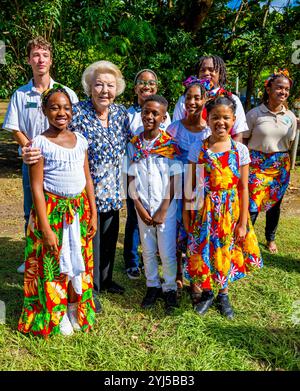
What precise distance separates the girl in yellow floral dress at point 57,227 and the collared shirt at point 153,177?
42 centimetres

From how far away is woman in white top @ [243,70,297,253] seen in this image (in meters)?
4.11

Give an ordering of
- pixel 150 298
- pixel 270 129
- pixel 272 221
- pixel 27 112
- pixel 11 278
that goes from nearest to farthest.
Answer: pixel 150 298 → pixel 27 112 → pixel 11 278 → pixel 270 129 → pixel 272 221

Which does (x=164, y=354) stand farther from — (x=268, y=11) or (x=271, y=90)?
(x=268, y=11)

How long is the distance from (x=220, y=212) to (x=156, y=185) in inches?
21.0

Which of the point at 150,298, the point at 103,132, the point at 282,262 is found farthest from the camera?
the point at 282,262

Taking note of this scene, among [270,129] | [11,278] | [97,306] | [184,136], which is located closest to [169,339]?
[97,306]

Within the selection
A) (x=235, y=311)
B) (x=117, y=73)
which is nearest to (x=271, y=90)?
(x=117, y=73)

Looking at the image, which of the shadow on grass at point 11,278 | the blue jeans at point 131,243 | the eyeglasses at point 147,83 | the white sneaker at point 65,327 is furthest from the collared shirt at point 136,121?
the shadow on grass at point 11,278

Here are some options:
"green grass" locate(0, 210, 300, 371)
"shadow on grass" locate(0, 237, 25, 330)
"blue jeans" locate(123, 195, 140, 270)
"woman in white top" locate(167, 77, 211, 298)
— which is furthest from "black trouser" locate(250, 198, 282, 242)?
"shadow on grass" locate(0, 237, 25, 330)

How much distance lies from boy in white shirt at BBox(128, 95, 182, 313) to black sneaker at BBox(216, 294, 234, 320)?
0.36 metres

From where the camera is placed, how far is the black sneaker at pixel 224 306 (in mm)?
3227

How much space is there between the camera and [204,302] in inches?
129

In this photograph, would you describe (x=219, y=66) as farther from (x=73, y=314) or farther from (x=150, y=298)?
(x=73, y=314)

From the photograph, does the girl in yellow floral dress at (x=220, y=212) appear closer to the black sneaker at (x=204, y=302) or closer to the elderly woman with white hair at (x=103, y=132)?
the black sneaker at (x=204, y=302)
